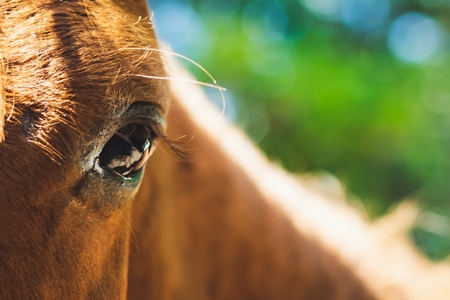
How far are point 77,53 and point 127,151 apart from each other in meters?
0.22

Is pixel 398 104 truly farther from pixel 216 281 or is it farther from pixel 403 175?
pixel 216 281

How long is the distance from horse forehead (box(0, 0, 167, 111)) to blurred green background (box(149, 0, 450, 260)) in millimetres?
4601

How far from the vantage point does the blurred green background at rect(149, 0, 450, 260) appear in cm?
671

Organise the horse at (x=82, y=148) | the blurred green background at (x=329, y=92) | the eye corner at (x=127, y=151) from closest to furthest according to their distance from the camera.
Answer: the horse at (x=82, y=148), the eye corner at (x=127, y=151), the blurred green background at (x=329, y=92)

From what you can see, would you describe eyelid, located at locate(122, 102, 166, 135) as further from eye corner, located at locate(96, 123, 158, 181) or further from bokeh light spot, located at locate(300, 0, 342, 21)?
bokeh light spot, located at locate(300, 0, 342, 21)

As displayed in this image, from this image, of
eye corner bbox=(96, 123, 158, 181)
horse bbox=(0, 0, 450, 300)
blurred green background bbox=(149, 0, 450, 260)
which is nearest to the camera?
horse bbox=(0, 0, 450, 300)

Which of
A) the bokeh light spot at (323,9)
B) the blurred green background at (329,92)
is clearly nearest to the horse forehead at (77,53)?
the blurred green background at (329,92)

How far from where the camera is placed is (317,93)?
271 inches

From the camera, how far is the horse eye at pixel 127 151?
1083mm

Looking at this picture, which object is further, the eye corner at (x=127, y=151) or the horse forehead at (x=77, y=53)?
the eye corner at (x=127, y=151)

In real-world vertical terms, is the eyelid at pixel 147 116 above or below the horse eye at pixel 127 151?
above

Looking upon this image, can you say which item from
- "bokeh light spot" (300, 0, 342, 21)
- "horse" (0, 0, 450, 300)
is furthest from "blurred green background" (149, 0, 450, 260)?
"horse" (0, 0, 450, 300)

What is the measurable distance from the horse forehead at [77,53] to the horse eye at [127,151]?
2.9 inches

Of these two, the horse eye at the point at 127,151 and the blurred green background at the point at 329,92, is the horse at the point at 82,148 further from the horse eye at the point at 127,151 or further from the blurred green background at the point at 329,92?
the blurred green background at the point at 329,92
